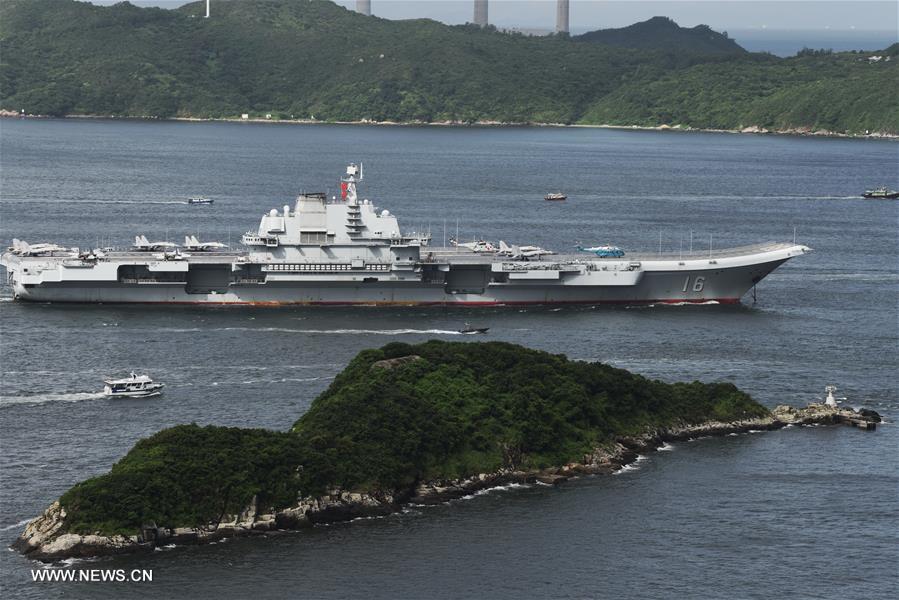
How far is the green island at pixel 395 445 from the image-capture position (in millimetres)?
41281

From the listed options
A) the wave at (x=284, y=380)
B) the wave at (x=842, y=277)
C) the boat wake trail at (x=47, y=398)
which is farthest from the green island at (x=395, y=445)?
the wave at (x=842, y=277)

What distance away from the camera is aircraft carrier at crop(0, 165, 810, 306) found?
75.6m

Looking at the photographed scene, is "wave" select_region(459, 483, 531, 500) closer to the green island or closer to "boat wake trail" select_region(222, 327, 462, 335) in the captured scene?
the green island

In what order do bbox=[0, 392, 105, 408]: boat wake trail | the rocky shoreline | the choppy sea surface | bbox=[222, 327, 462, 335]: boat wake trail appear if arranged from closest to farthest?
the rocky shoreline → the choppy sea surface → bbox=[0, 392, 105, 408]: boat wake trail → bbox=[222, 327, 462, 335]: boat wake trail

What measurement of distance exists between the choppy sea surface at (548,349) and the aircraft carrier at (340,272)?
1.33 meters

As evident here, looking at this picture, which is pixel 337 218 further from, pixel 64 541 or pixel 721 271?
pixel 64 541

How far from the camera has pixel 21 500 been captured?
145 feet

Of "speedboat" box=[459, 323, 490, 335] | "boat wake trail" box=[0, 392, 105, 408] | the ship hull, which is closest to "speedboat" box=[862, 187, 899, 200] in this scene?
the ship hull

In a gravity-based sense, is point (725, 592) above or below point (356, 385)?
below

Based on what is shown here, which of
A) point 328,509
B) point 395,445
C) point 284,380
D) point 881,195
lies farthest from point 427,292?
point 881,195

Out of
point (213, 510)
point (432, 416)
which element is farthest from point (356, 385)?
point (213, 510)

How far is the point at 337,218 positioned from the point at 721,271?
1978cm

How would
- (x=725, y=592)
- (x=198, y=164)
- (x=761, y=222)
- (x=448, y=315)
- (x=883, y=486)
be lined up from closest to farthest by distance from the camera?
(x=725, y=592)
(x=883, y=486)
(x=448, y=315)
(x=761, y=222)
(x=198, y=164)

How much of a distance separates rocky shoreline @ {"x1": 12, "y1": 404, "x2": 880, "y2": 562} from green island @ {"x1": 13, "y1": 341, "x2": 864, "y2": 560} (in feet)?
0.13
